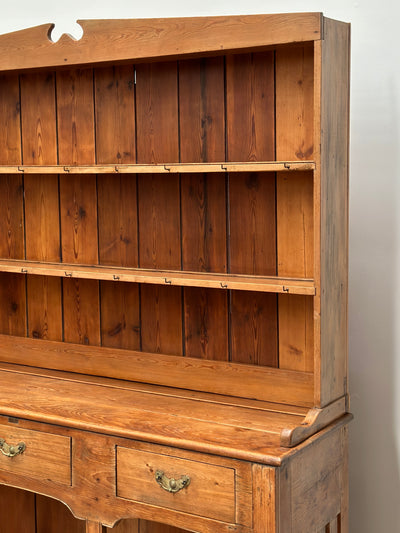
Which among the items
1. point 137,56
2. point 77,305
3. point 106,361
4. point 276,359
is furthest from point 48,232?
point 276,359

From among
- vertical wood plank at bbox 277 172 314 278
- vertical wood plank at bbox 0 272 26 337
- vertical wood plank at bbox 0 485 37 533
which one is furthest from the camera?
vertical wood plank at bbox 0 485 37 533

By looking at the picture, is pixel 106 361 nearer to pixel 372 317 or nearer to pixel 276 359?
pixel 276 359

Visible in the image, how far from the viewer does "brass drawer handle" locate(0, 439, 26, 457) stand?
8.00 ft

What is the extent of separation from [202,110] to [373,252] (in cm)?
73

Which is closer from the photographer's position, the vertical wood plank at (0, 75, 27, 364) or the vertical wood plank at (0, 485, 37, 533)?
the vertical wood plank at (0, 75, 27, 364)

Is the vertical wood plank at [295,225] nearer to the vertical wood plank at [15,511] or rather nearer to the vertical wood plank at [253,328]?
the vertical wood plank at [253,328]

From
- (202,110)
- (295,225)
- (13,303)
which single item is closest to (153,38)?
(202,110)

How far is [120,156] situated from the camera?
2691mm

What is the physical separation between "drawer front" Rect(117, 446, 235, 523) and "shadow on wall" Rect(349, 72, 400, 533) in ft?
2.26

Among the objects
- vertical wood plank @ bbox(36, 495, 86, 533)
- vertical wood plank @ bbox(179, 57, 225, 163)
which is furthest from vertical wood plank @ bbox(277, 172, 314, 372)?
vertical wood plank @ bbox(36, 495, 86, 533)

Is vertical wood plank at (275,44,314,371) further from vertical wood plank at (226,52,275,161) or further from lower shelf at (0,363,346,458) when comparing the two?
lower shelf at (0,363,346,458)

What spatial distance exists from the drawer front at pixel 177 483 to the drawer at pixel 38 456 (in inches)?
8.0

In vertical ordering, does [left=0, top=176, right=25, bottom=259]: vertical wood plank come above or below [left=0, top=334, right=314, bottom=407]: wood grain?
above

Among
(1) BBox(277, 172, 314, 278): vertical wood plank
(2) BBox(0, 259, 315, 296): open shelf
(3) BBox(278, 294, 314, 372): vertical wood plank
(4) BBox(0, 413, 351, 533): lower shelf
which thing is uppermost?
(1) BBox(277, 172, 314, 278): vertical wood plank
